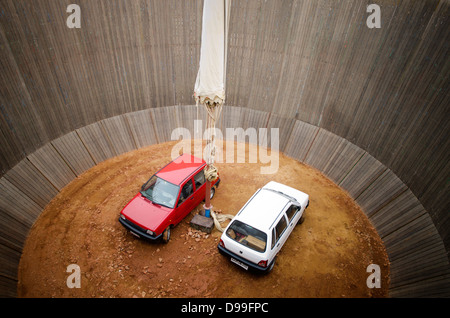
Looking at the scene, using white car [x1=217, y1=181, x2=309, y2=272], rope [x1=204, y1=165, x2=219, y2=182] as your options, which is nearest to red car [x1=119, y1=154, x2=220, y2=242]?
rope [x1=204, y1=165, x2=219, y2=182]

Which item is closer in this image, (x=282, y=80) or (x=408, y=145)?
(x=408, y=145)

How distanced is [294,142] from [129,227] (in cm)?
789

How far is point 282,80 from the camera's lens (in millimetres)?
11406

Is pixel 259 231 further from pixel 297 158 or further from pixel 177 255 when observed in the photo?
pixel 297 158

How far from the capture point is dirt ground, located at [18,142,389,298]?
6.25m

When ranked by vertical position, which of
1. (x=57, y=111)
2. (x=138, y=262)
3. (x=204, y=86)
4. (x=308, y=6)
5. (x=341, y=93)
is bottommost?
(x=138, y=262)

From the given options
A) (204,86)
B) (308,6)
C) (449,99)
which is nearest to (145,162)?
(204,86)

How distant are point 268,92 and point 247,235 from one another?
7.64m

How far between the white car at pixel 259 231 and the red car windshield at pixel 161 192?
2005mm

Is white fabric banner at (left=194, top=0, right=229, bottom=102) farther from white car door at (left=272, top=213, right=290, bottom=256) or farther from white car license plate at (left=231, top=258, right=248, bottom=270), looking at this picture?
white car license plate at (left=231, top=258, right=248, bottom=270)

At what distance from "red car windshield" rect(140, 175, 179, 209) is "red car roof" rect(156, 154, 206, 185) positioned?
173 mm

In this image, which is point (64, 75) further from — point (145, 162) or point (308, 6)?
point (308, 6)

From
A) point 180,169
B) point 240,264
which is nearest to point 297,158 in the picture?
point 180,169

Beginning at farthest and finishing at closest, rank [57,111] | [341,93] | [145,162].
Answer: [145,162]
[341,93]
[57,111]
